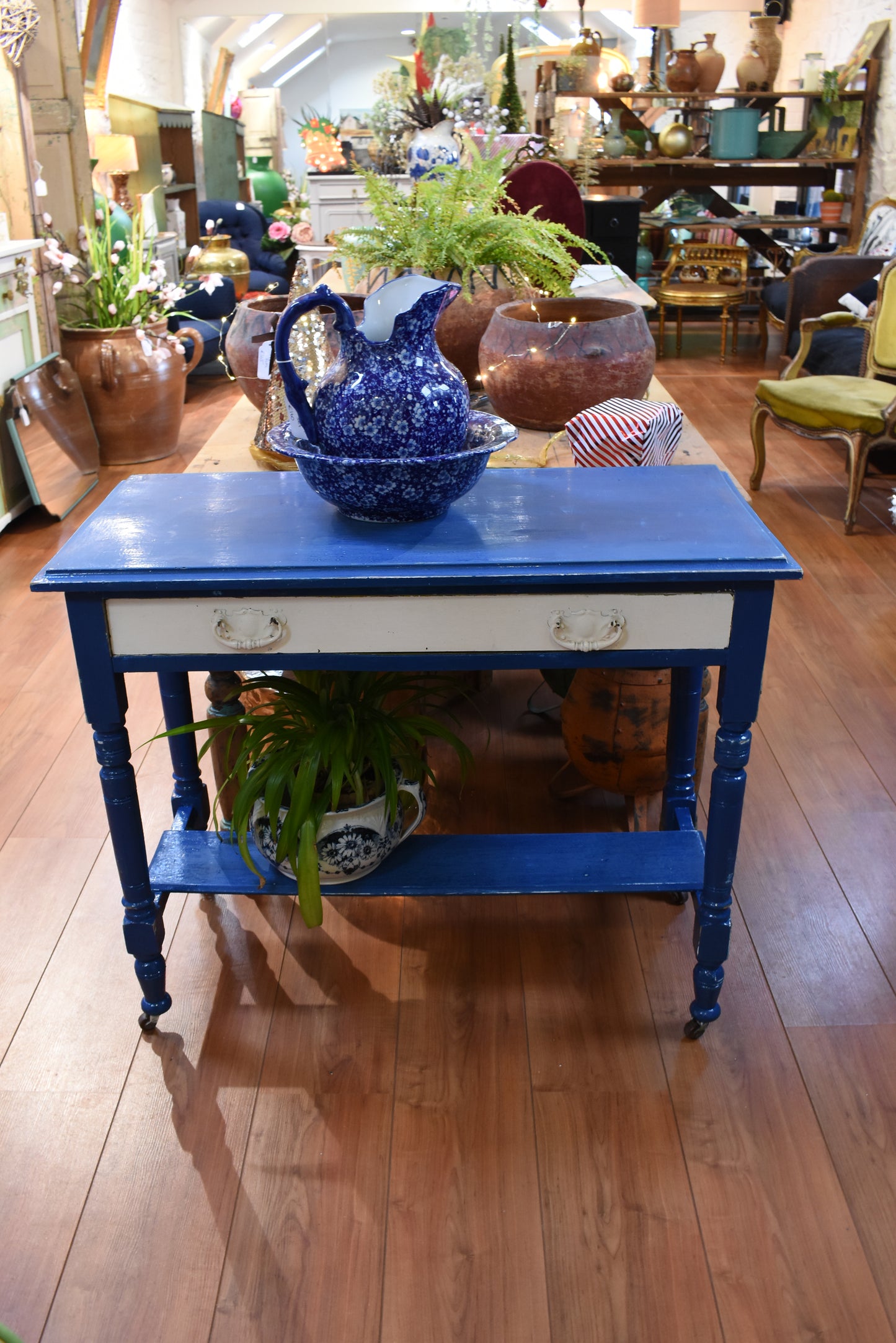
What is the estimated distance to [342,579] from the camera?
135cm

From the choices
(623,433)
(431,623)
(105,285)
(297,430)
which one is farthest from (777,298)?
(431,623)

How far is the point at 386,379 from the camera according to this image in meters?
A: 1.39

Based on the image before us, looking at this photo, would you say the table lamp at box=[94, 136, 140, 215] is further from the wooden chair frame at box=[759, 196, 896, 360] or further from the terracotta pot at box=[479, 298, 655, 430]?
the terracotta pot at box=[479, 298, 655, 430]

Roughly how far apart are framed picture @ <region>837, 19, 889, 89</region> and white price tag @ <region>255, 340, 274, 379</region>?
20.4 ft

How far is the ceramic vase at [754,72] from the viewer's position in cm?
714

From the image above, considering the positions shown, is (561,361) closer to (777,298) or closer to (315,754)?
(315,754)

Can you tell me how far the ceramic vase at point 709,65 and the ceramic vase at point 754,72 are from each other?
0.56ft

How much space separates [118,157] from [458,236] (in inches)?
196

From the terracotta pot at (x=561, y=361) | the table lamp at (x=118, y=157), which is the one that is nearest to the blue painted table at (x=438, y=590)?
the terracotta pot at (x=561, y=361)

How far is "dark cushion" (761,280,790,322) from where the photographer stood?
6.22 meters

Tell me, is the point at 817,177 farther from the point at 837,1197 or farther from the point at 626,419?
the point at 837,1197

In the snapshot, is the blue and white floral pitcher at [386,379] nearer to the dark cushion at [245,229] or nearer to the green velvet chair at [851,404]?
the green velvet chair at [851,404]

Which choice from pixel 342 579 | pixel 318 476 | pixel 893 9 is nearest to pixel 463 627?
pixel 342 579

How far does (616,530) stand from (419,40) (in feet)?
27.9
